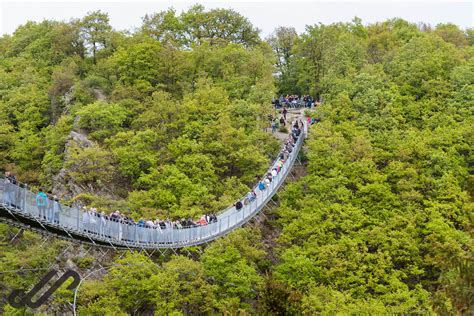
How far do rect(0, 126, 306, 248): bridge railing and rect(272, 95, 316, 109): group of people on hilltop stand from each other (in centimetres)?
1549

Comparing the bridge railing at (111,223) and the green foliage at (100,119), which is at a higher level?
the green foliage at (100,119)

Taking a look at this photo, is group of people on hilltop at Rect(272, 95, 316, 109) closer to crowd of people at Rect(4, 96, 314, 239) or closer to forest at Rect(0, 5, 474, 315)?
forest at Rect(0, 5, 474, 315)

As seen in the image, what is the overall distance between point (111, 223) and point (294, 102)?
89.7 ft

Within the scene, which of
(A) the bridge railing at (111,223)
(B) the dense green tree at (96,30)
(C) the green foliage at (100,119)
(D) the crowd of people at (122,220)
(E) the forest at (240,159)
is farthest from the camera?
(B) the dense green tree at (96,30)

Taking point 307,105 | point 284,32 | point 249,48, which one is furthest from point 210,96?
point 284,32

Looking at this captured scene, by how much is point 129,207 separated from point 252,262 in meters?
6.05

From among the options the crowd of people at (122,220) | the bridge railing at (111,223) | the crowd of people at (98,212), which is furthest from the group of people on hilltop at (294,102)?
the crowd of people at (122,220)

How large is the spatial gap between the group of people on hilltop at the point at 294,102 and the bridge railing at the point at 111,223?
50.8 ft

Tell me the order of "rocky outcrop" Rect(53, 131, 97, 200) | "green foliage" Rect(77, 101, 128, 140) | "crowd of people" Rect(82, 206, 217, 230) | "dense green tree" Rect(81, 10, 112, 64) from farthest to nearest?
"dense green tree" Rect(81, 10, 112, 64) < "green foliage" Rect(77, 101, 128, 140) < "rocky outcrop" Rect(53, 131, 97, 200) < "crowd of people" Rect(82, 206, 217, 230)

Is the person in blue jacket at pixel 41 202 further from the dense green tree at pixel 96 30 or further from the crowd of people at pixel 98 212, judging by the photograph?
the dense green tree at pixel 96 30

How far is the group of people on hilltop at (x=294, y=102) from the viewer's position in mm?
45812

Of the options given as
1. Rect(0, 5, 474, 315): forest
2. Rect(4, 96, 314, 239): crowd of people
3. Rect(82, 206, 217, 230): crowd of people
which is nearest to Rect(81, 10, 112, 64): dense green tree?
Rect(0, 5, 474, 315): forest

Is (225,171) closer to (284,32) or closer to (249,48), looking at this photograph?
(249,48)

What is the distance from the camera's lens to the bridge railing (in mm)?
16281
